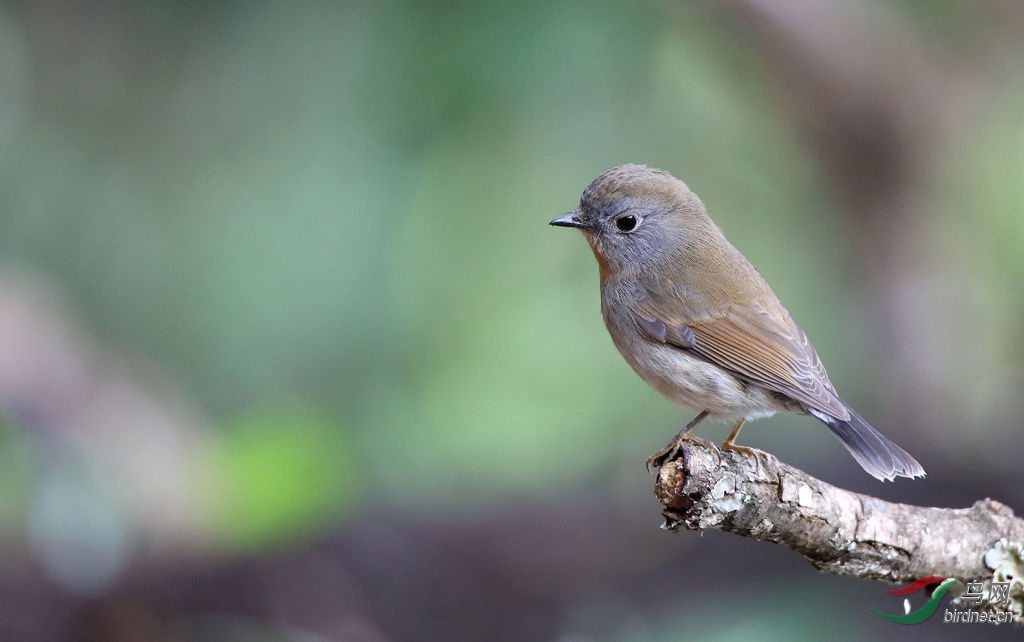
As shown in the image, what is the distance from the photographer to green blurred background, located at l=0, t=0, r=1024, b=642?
4918 millimetres

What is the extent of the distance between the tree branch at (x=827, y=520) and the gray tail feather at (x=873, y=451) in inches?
7.7

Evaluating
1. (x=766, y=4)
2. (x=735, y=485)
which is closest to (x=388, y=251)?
(x=766, y=4)

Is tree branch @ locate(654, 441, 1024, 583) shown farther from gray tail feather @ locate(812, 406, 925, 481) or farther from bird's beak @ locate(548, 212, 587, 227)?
bird's beak @ locate(548, 212, 587, 227)

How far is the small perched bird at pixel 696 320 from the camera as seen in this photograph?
369 cm

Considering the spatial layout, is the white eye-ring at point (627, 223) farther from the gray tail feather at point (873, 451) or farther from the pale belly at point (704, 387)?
the gray tail feather at point (873, 451)

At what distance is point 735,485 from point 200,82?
13.9 ft

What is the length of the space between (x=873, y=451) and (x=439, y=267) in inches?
114

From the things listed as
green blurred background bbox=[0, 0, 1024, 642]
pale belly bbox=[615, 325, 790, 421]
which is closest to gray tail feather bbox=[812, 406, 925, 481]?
pale belly bbox=[615, 325, 790, 421]

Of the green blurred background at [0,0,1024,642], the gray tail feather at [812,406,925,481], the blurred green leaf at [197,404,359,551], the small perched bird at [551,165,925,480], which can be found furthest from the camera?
the green blurred background at [0,0,1024,642]

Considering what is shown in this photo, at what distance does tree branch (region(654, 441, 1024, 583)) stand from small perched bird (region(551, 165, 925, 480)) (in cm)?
25

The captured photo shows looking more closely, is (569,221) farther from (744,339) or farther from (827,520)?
(827,520)

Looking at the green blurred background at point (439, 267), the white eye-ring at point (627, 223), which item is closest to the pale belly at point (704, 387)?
the white eye-ring at point (627, 223)

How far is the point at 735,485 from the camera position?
286 centimetres

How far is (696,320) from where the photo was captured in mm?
3938
